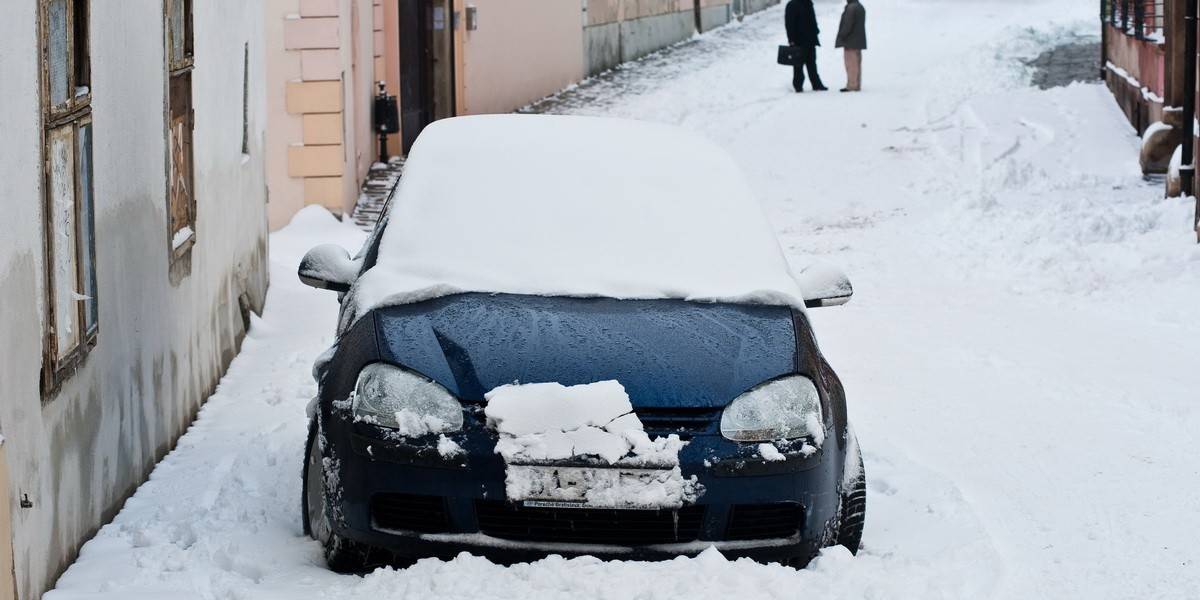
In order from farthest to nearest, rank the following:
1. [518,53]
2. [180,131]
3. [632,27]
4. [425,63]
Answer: [632,27], [518,53], [425,63], [180,131]

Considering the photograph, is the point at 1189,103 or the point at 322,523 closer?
the point at 322,523

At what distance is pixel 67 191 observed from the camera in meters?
5.79

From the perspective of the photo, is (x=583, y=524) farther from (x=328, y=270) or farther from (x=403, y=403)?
(x=328, y=270)

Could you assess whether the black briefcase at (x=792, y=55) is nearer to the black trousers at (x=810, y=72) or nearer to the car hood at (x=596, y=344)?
the black trousers at (x=810, y=72)

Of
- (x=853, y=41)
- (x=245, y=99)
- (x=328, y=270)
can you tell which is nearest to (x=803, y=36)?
(x=853, y=41)

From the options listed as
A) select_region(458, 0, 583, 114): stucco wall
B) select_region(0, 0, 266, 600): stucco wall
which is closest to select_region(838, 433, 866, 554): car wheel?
select_region(0, 0, 266, 600): stucco wall

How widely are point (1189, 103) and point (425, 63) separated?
393 inches

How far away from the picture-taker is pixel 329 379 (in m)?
5.50

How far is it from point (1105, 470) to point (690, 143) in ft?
7.00

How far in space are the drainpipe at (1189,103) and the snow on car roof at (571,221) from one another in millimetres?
8581

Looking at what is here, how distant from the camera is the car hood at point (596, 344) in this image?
5.21 meters

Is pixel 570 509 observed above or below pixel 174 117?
below

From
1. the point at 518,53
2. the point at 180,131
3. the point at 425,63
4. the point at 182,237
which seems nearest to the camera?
the point at 182,237

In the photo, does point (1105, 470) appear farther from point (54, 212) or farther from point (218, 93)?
point (218, 93)
